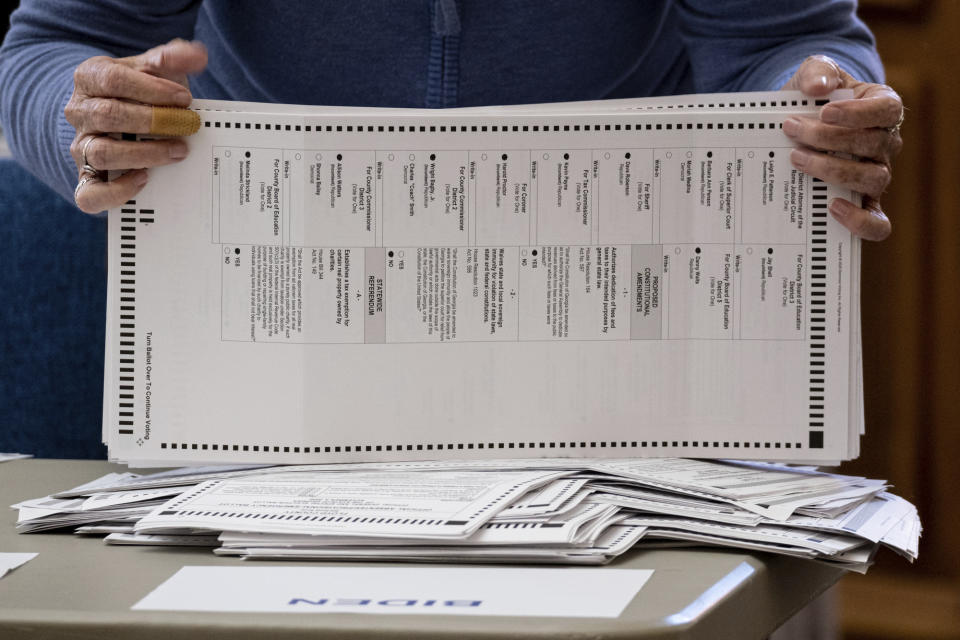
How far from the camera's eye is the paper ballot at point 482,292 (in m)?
0.69

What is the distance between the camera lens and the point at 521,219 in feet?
2.31

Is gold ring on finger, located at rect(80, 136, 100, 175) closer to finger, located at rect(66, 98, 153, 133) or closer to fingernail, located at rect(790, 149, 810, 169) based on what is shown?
finger, located at rect(66, 98, 153, 133)

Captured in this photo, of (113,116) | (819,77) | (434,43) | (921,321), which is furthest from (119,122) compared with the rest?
(921,321)

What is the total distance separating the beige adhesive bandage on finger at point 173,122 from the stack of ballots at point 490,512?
23cm

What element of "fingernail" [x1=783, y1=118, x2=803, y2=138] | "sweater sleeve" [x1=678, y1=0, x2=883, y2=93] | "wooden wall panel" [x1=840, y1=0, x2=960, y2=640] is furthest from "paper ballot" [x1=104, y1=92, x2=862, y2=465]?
A: "wooden wall panel" [x1=840, y1=0, x2=960, y2=640]

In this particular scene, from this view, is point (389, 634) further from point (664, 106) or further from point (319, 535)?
point (664, 106)

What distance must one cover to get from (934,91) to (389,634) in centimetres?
153

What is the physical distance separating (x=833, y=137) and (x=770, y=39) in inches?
10.2

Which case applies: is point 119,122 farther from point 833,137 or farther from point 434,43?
point 833,137

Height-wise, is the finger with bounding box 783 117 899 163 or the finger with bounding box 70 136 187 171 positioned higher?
the finger with bounding box 783 117 899 163

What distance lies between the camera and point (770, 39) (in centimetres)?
92

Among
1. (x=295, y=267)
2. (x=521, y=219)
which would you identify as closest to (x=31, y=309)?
(x=295, y=267)

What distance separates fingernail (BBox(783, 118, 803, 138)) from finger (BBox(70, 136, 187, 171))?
409mm

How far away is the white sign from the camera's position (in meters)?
0.44
